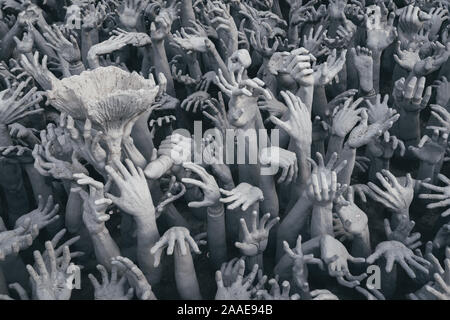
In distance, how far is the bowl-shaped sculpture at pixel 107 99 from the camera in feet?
7.13

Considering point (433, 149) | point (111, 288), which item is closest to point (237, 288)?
point (111, 288)

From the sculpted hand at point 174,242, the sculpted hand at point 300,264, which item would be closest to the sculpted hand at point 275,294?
the sculpted hand at point 300,264

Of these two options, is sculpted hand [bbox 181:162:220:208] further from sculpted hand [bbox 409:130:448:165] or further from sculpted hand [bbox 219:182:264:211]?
sculpted hand [bbox 409:130:448:165]

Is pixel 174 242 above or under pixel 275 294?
above

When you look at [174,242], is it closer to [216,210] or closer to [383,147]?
[216,210]

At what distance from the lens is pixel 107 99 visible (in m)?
2.14

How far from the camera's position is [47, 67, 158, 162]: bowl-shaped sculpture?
2.17 meters

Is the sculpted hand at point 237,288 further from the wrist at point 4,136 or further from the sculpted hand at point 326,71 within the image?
the wrist at point 4,136

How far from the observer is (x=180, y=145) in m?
2.52

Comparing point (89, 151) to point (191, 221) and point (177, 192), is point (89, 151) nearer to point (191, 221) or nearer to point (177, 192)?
point (177, 192)

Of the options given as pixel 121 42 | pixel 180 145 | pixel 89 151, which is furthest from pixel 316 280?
pixel 121 42

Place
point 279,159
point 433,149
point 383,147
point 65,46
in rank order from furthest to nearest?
point 65,46 → point 383,147 → point 433,149 → point 279,159
